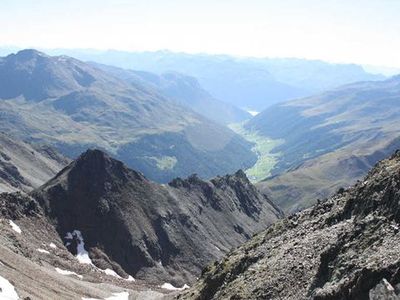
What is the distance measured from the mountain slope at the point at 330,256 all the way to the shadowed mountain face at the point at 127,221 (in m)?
84.3

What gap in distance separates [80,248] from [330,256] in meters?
116

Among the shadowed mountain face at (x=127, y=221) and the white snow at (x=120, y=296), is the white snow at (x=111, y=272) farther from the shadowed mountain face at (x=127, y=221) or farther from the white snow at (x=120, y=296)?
the white snow at (x=120, y=296)

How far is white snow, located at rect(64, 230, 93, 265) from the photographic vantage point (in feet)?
496

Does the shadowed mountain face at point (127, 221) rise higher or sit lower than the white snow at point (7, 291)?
lower

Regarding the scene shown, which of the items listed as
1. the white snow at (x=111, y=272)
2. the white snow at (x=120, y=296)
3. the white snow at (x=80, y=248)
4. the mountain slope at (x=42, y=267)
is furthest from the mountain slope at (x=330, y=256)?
the white snow at (x=80, y=248)

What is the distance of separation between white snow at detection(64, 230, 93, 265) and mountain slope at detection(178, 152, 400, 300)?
75517 millimetres

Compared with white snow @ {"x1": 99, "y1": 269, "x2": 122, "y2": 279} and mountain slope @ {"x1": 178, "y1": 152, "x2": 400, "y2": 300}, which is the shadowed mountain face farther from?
mountain slope @ {"x1": 178, "y1": 152, "x2": 400, "y2": 300}

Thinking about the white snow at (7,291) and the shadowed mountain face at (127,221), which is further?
the shadowed mountain face at (127,221)

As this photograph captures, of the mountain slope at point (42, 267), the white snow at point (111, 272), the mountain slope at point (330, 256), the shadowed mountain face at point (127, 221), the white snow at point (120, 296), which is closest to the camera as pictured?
the mountain slope at point (330, 256)

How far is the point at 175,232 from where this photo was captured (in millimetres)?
183500

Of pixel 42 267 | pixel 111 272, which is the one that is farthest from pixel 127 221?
pixel 42 267

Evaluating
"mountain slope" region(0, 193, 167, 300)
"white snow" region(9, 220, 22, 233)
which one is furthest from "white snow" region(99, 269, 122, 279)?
"white snow" region(9, 220, 22, 233)

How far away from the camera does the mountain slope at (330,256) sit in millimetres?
43281

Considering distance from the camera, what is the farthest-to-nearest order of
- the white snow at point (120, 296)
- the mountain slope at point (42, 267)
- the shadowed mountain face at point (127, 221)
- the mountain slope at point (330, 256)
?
1. the shadowed mountain face at point (127, 221)
2. the white snow at point (120, 296)
3. the mountain slope at point (42, 267)
4. the mountain slope at point (330, 256)
